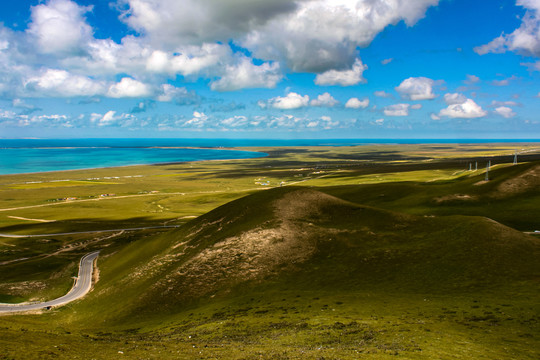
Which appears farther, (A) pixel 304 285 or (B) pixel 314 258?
(B) pixel 314 258

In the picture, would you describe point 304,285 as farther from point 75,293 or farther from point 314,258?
point 75,293

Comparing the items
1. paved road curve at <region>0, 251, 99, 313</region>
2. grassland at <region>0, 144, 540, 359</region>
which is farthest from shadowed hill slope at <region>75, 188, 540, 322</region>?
paved road curve at <region>0, 251, 99, 313</region>

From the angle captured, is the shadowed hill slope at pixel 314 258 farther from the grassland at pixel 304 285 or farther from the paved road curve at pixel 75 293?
the paved road curve at pixel 75 293

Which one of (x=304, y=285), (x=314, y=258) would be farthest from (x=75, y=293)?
(x=314, y=258)

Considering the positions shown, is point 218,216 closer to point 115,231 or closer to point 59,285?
point 59,285

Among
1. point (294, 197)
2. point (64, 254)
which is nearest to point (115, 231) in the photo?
point (64, 254)

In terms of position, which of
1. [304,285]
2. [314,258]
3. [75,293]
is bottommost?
[75,293]

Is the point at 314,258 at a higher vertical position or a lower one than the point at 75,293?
higher
